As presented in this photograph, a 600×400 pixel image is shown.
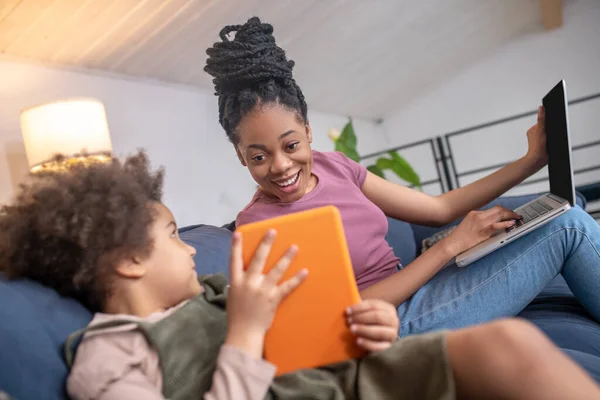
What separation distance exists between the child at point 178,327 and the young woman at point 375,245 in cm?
30

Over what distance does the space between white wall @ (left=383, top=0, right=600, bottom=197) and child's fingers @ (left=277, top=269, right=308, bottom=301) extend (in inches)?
199

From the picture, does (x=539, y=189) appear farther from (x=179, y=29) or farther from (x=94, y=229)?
(x=94, y=229)

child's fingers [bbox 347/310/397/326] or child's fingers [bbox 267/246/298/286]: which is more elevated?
child's fingers [bbox 267/246/298/286]

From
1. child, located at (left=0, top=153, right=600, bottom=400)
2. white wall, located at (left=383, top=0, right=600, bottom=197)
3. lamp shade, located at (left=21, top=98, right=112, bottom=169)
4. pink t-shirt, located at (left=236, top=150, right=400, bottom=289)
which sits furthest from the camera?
white wall, located at (left=383, top=0, right=600, bottom=197)

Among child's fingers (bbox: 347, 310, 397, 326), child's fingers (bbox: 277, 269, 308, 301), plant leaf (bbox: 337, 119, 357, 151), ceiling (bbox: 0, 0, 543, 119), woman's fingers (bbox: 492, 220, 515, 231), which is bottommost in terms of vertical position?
child's fingers (bbox: 347, 310, 397, 326)

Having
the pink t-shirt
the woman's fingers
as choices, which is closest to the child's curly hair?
the pink t-shirt

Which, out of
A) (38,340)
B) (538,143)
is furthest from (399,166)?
(38,340)

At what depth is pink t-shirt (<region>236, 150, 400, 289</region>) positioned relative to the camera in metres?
1.26

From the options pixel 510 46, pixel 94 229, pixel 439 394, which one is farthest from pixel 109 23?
pixel 510 46

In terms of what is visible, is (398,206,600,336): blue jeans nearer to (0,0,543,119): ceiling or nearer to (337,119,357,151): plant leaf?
(0,0,543,119): ceiling

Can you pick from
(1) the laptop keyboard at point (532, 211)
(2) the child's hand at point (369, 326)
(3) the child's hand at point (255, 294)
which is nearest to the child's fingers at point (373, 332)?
(2) the child's hand at point (369, 326)

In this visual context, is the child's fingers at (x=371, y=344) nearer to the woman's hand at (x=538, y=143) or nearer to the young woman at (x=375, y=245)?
the young woman at (x=375, y=245)

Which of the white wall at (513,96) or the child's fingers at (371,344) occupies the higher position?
the white wall at (513,96)

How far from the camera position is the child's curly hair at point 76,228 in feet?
2.70
